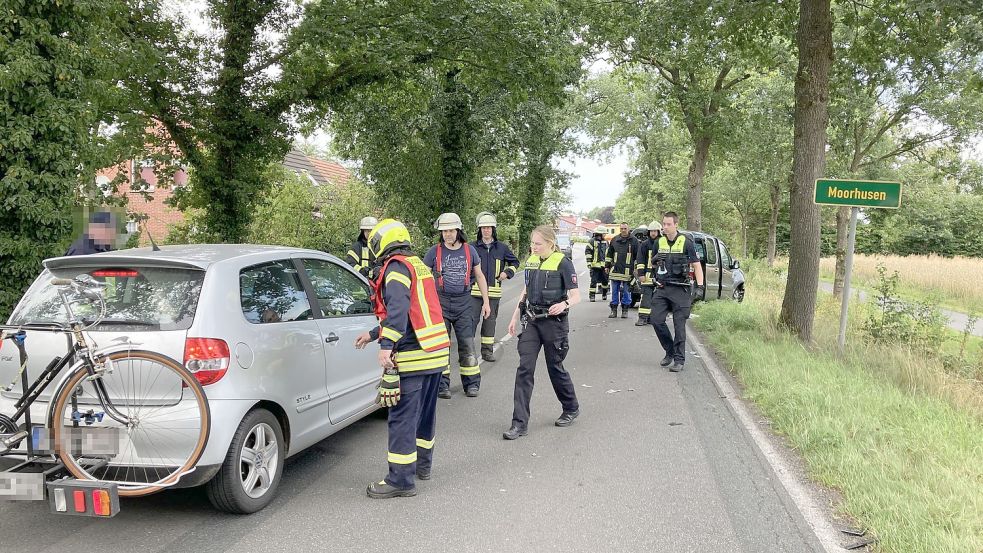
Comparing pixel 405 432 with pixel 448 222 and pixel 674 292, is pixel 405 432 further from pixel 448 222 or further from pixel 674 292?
pixel 674 292

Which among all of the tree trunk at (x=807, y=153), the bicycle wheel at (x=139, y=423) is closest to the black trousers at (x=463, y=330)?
the bicycle wheel at (x=139, y=423)

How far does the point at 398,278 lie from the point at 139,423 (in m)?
1.69

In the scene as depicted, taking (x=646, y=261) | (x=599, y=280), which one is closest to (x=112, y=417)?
(x=646, y=261)

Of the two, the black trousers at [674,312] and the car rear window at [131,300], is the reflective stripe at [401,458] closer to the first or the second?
the car rear window at [131,300]

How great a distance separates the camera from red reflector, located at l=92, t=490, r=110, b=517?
10.5 ft

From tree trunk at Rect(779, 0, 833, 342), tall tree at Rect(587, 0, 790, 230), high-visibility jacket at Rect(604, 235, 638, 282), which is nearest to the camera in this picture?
tree trunk at Rect(779, 0, 833, 342)

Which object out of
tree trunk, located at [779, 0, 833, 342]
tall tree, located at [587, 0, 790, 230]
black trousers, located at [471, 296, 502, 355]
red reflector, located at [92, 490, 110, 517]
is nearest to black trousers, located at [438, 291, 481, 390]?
black trousers, located at [471, 296, 502, 355]

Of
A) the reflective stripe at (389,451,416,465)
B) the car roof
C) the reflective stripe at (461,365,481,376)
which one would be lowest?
the reflective stripe at (461,365,481,376)

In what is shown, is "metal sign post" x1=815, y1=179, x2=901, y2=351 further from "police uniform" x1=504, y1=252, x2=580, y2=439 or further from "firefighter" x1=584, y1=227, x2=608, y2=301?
"firefighter" x1=584, y1=227, x2=608, y2=301

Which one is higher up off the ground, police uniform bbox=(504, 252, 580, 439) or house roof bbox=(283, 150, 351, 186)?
house roof bbox=(283, 150, 351, 186)

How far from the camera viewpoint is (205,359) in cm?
370

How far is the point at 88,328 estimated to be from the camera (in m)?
3.66

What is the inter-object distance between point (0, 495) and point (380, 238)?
245cm

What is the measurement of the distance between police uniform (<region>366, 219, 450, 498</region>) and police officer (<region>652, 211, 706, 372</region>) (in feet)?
16.1
